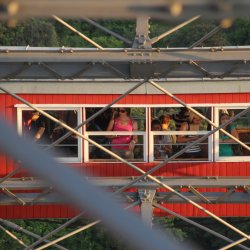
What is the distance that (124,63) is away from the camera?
9.94m

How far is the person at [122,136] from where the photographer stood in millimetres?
13938

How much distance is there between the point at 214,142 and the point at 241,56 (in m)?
4.99

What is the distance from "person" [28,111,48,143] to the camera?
14258 millimetres

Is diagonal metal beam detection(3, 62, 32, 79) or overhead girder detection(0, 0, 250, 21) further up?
diagonal metal beam detection(3, 62, 32, 79)

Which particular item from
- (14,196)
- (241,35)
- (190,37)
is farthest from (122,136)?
(241,35)

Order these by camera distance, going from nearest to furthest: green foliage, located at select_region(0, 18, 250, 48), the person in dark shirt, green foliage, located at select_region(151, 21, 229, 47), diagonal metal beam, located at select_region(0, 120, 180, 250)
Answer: diagonal metal beam, located at select_region(0, 120, 180, 250) → the person in dark shirt → green foliage, located at select_region(151, 21, 229, 47) → green foliage, located at select_region(0, 18, 250, 48)

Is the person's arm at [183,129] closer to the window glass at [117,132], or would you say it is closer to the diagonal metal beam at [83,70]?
the window glass at [117,132]

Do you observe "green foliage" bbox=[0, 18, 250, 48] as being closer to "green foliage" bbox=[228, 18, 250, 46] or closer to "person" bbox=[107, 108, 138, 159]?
"green foliage" bbox=[228, 18, 250, 46]

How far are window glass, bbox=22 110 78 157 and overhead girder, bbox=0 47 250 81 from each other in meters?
4.04

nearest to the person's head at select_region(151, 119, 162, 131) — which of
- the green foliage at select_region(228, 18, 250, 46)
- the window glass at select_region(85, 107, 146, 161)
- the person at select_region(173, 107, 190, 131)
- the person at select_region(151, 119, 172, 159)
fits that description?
the person at select_region(151, 119, 172, 159)

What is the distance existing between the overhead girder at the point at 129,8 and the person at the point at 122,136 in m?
10.9

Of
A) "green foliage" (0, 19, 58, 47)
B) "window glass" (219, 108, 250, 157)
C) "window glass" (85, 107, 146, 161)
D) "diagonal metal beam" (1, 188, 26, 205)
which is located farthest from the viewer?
"green foliage" (0, 19, 58, 47)

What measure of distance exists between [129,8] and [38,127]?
38.2 ft

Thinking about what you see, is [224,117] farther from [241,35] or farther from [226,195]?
[241,35]
